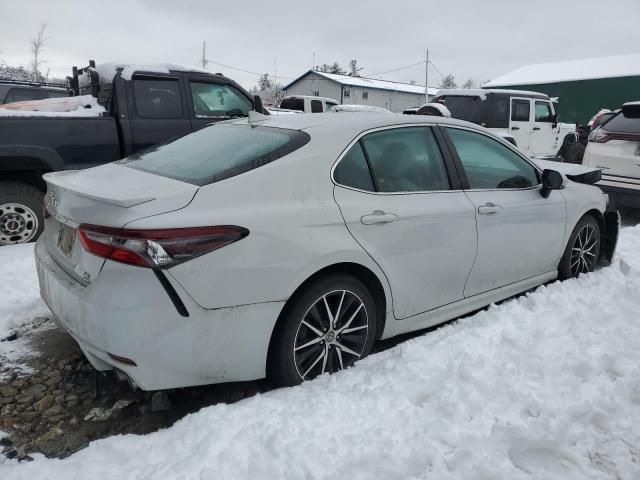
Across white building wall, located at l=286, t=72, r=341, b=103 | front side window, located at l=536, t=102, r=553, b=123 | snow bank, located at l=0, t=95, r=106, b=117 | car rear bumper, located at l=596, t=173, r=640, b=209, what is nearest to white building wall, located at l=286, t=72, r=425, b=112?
white building wall, located at l=286, t=72, r=341, b=103

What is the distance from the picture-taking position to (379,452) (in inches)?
85.2

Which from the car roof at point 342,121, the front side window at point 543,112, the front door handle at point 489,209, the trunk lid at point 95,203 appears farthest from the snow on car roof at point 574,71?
the trunk lid at point 95,203

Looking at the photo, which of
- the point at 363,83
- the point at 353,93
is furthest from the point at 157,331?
the point at 363,83

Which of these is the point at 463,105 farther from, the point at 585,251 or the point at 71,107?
the point at 71,107

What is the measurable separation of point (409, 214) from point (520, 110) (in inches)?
406

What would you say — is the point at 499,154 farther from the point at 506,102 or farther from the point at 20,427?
the point at 506,102

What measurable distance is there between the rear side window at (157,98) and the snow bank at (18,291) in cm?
220

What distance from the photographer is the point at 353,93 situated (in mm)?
40688

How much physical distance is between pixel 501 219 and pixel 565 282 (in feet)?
3.41

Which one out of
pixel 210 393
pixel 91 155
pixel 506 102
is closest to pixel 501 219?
pixel 210 393

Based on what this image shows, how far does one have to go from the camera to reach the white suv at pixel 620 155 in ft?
22.8

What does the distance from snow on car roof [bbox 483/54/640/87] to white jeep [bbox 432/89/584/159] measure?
21830 mm

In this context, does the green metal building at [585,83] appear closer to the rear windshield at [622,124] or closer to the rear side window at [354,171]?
the rear windshield at [622,124]

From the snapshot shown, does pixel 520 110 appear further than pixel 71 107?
Yes
